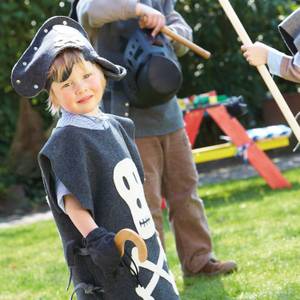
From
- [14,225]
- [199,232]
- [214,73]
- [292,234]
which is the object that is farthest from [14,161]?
[199,232]

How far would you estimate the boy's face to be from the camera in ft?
8.09

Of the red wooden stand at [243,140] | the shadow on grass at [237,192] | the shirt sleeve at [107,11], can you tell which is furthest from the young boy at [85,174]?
the red wooden stand at [243,140]

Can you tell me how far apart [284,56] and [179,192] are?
113 cm

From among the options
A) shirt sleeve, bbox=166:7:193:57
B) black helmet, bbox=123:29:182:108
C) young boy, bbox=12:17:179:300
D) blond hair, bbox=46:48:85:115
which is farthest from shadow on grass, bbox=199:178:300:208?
blond hair, bbox=46:48:85:115

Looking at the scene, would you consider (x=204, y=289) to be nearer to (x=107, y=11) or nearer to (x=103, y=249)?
(x=107, y=11)

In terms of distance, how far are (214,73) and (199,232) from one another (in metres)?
6.82

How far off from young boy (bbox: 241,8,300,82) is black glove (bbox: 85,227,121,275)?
40.1 inches

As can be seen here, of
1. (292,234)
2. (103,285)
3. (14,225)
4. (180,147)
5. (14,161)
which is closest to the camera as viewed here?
(103,285)

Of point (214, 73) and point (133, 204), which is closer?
point (133, 204)

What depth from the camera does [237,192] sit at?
7.21 m

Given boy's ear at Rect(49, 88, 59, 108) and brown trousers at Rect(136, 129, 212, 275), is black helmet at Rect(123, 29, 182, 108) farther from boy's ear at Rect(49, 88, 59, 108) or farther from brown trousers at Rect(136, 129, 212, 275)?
boy's ear at Rect(49, 88, 59, 108)

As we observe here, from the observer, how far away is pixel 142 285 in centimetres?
242

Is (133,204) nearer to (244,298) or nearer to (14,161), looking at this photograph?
(244,298)

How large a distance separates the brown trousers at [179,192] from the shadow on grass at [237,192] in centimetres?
266
